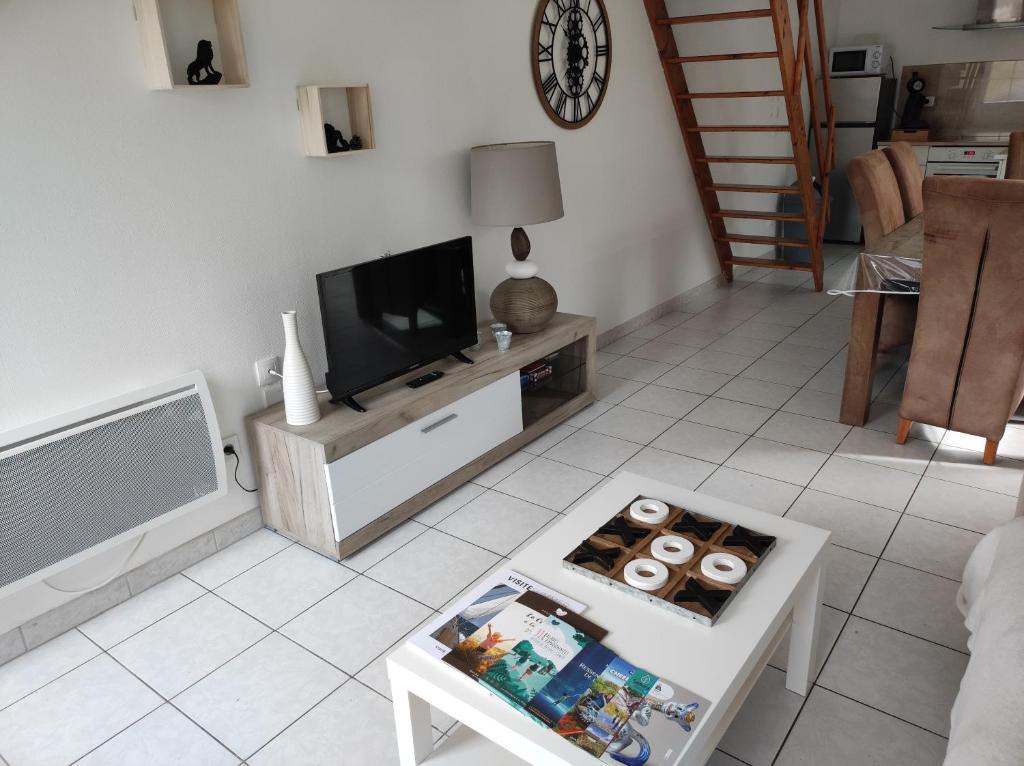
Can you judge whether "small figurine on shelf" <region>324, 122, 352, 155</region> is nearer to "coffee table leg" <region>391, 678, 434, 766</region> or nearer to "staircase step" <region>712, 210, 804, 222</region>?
"coffee table leg" <region>391, 678, 434, 766</region>

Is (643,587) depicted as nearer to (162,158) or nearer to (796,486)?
(796,486)

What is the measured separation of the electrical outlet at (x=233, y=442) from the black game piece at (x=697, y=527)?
1480 millimetres

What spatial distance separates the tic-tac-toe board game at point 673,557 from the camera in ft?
5.17

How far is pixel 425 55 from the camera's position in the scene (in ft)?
9.68

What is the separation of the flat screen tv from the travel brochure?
3.59 ft

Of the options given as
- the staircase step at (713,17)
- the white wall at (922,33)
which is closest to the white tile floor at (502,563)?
the staircase step at (713,17)

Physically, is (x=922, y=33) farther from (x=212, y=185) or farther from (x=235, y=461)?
(x=235, y=461)

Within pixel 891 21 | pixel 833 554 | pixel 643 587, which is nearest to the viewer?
pixel 643 587

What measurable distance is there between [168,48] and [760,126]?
332 cm

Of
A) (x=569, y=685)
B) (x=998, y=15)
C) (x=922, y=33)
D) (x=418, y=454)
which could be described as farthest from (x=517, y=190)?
(x=922, y=33)

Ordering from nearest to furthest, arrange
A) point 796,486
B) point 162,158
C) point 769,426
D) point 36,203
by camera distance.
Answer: point 36,203
point 162,158
point 796,486
point 769,426

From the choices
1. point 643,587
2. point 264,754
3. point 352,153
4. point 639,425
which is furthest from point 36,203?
point 639,425

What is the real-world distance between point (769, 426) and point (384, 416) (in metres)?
1.73

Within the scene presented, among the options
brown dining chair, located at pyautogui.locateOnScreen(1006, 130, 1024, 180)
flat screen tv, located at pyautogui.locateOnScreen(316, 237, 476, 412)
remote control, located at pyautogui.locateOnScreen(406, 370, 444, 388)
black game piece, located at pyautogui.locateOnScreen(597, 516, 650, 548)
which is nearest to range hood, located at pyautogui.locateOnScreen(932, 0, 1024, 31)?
brown dining chair, located at pyautogui.locateOnScreen(1006, 130, 1024, 180)
